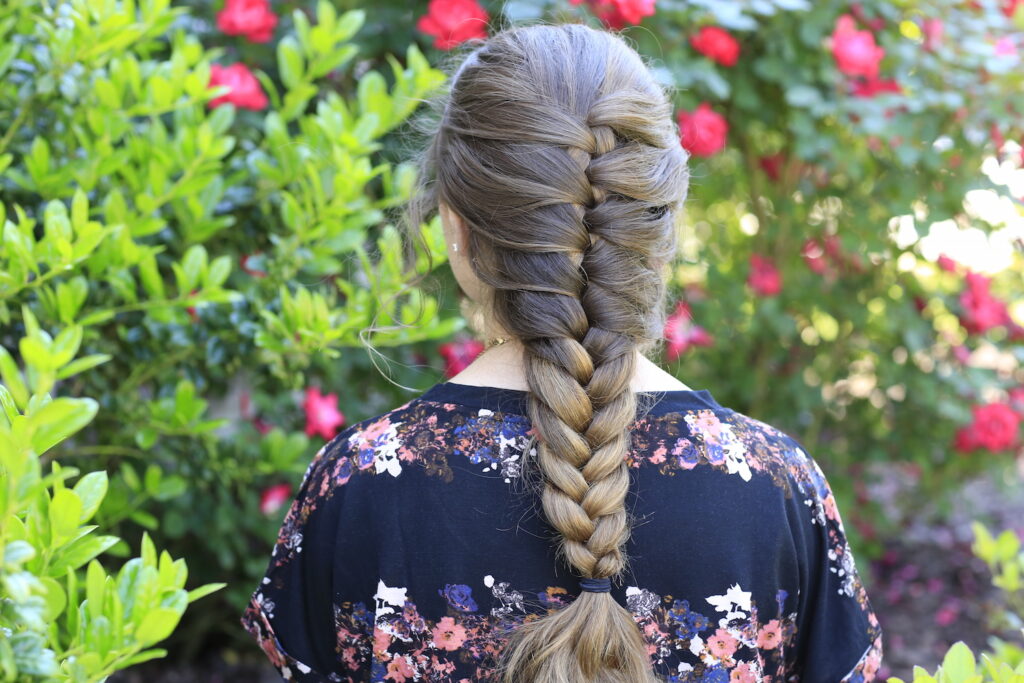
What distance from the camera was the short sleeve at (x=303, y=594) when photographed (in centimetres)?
119

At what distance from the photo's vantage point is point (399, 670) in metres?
1.13

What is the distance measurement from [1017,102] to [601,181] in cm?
168

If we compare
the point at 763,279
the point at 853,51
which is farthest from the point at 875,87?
the point at 763,279

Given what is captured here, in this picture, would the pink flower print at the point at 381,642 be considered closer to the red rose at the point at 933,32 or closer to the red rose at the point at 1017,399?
the red rose at the point at 933,32

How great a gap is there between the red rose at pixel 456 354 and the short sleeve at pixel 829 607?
3.77 ft

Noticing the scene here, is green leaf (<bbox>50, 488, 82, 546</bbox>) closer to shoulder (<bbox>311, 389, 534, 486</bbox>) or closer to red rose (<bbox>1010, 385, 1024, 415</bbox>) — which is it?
shoulder (<bbox>311, 389, 534, 486</bbox>)

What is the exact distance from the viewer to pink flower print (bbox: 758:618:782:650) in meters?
1.13

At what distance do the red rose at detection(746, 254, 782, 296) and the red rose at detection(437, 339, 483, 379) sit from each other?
95cm

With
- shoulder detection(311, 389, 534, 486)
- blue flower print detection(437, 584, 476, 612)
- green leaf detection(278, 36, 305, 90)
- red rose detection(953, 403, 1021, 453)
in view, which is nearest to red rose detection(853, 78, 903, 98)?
red rose detection(953, 403, 1021, 453)

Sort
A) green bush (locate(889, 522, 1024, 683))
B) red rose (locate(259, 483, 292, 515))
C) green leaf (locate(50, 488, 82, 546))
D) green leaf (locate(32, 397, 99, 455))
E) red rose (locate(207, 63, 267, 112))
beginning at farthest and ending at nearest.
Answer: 1. red rose (locate(259, 483, 292, 515))
2. red rose (locate(207, 63, 267, 112))
3. green bush (locate(889, 522, 1024, 683))
4. green leaf (locate(50, 488, 82, 546))
5. green leaf (locate(32, 397, 99, 455))

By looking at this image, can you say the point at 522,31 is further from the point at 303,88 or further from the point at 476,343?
the point at 476,343

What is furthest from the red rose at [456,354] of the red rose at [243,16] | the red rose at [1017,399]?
the red rose at [1017,399]

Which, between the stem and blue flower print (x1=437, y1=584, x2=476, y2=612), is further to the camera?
the stem

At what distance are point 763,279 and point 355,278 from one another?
1236 mm
